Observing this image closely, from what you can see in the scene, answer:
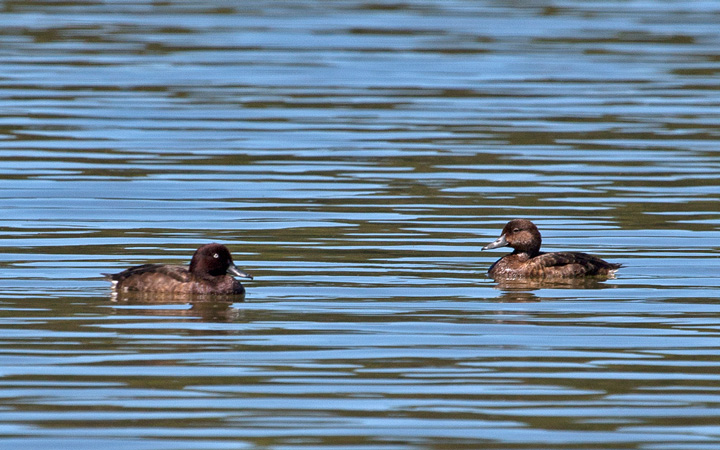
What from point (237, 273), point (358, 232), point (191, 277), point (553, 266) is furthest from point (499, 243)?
point (191, 277)

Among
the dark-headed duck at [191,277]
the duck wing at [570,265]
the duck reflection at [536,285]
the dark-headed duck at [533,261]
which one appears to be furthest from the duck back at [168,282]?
the duck wing at [570,265]

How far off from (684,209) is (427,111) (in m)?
8.81

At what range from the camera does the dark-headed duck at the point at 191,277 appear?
1212cm

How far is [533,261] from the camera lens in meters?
13.6

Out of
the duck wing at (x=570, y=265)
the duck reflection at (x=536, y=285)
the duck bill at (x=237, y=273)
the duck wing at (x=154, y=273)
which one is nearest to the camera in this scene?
the duck wing at (x=154, y=273)

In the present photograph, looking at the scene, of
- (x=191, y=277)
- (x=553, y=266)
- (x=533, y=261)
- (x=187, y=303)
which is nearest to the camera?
(x=187, y=303)

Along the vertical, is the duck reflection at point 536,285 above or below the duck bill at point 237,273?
below

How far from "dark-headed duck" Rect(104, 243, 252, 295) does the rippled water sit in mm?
202

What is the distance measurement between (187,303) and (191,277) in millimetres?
248

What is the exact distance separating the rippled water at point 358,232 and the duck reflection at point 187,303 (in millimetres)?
57

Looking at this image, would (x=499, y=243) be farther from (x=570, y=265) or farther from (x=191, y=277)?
(x=191, y=277)

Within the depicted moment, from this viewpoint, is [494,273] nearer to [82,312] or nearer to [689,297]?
[689,297]

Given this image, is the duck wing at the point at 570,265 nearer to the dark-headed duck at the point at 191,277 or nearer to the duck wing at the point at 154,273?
the dark-headed duck at the point at 191,277

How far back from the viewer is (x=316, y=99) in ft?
85.9
